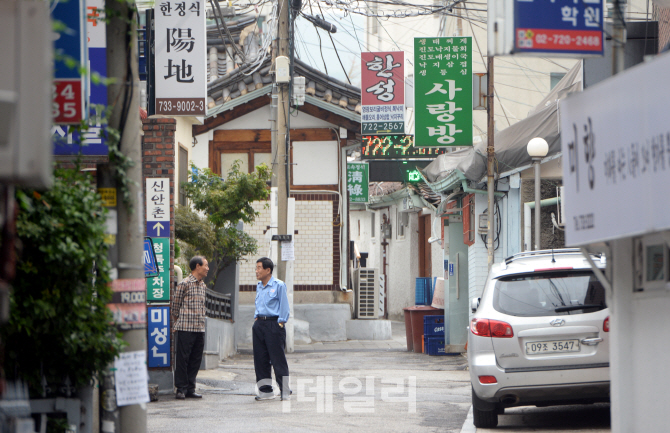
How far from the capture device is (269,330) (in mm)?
11430

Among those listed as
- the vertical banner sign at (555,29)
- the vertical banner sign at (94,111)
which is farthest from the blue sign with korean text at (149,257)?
the vertical banner sign at (555,29)

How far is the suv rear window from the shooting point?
27.8 ft

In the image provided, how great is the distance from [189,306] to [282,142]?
771 centimetres

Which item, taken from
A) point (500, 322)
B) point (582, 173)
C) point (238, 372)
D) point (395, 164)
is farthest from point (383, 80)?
point (582, 173)

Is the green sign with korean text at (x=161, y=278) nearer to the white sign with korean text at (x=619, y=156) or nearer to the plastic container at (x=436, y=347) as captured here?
the white sign with korean text at (x=619, y=156)

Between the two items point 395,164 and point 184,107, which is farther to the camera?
point 395,164

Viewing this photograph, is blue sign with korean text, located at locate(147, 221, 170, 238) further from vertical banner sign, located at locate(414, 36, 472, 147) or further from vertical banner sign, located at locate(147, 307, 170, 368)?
vertical banner sign, located at locate(414, 36, 472, 147)

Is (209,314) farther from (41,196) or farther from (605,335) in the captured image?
(41,196)

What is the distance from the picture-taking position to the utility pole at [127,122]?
16.7 feet

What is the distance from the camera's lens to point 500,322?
8.51 meters

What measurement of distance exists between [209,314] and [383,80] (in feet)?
21.1

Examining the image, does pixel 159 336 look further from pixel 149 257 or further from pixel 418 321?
pixel 418 321

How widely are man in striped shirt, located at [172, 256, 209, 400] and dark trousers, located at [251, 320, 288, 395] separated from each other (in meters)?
0.91

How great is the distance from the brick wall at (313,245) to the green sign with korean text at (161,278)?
13.1 m
